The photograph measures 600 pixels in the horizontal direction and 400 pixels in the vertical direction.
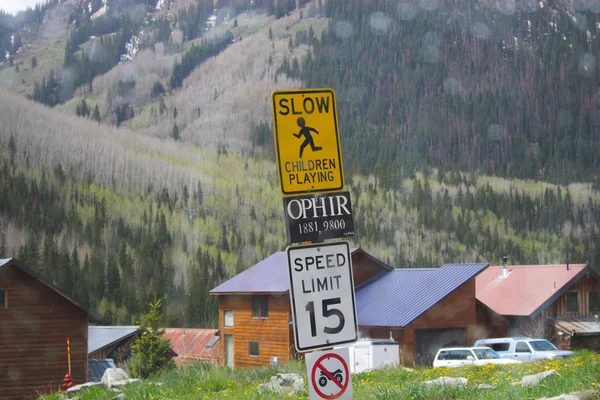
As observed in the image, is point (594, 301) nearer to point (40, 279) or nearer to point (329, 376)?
point (40, 279)

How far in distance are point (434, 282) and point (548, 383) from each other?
36.0m

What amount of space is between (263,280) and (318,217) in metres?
43.8

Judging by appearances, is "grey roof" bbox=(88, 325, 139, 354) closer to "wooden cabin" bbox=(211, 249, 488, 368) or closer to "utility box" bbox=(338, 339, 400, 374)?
"wooden cabin" bbox=(211, 249, 488, 368)

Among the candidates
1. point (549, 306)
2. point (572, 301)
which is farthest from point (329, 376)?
point (572, 301)

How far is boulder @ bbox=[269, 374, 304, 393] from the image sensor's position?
49.1ft

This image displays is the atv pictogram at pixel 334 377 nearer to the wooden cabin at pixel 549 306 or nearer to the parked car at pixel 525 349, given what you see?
the parked car at pixel 525 349

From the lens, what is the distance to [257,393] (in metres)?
14.5

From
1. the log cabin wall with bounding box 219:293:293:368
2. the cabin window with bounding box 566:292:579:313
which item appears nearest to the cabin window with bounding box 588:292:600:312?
the cabin window with bounding box 566:292:579:313

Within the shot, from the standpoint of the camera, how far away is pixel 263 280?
165 ft

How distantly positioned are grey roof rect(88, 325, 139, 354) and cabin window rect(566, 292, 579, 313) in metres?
26.0

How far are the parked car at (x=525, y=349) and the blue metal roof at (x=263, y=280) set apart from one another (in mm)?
15604

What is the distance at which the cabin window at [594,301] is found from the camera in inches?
1982

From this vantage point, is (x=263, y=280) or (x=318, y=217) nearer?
(x=318, y=217)

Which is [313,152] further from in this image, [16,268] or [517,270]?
[517,270]
